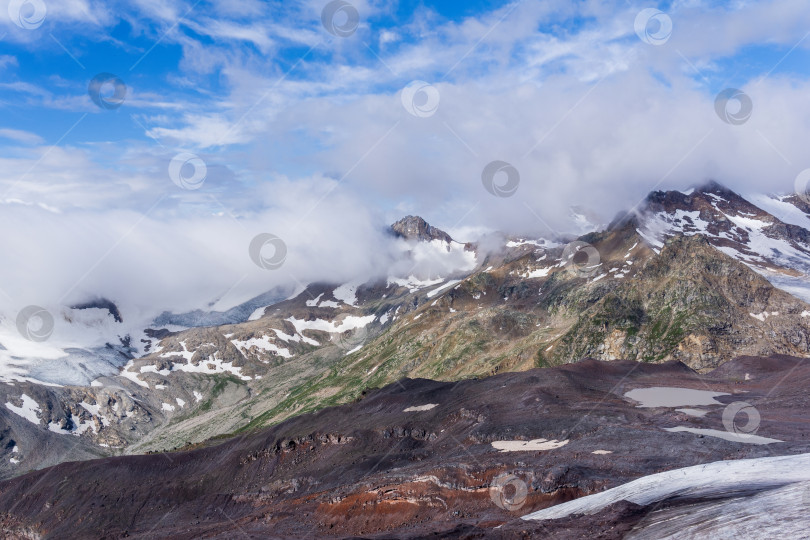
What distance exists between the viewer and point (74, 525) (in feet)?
233

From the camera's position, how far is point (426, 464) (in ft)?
161

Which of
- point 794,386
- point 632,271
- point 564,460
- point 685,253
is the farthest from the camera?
point 632,271

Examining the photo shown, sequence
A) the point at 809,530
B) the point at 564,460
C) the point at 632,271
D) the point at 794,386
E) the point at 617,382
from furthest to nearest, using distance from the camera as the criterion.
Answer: the point at 632,271 < the point at 617,382 < the point at 794,386 < the point at 564,460 < the point at 809,530

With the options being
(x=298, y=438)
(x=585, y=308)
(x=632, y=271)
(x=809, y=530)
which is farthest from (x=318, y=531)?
(x=632, y=271)

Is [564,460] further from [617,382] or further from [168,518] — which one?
[168,518]

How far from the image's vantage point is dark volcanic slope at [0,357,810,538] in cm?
3797

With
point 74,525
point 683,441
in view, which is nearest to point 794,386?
point 683,441

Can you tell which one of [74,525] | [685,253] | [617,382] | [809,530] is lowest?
[74,525]

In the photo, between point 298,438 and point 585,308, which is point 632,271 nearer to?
point 585,308

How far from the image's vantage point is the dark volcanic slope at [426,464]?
3797 centimetres

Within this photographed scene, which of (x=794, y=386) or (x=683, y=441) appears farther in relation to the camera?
(x=794, y=386)

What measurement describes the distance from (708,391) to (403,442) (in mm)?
40439

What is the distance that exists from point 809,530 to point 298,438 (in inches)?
2404

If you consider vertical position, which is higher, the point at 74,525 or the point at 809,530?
the point at 809,530
